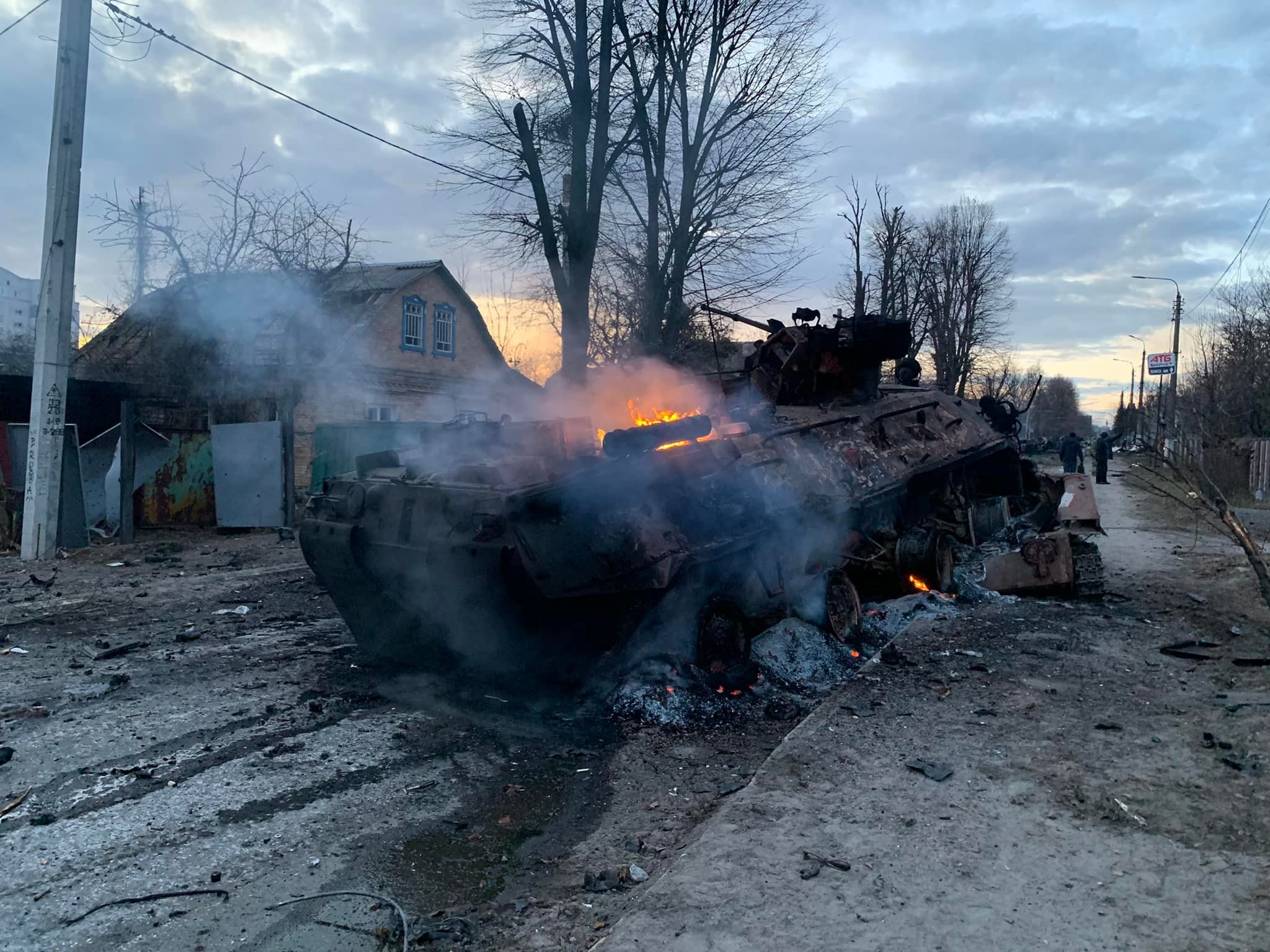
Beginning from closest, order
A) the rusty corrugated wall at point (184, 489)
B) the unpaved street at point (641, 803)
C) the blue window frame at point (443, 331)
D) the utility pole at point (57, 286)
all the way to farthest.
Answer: the unpaved street at point (641, 803)
the utility pole at point (57, 286)
the rusty corrugated wall at point (184, 489)
the blue window frame at point (443, 331)

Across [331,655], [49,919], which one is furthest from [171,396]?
[49,919]

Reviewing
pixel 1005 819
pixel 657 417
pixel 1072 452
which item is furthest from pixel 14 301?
pixel 1005 819

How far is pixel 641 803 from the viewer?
16.8 ft

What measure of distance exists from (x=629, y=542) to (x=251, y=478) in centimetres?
1169

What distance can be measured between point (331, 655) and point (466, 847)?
3.97 meters

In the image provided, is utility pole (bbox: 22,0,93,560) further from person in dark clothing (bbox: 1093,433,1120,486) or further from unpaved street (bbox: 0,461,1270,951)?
person in dark clothing (bbox: 1093,433,1120,486)

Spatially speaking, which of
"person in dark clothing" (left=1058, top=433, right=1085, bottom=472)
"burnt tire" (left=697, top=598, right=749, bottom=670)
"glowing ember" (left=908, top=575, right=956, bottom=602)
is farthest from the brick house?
"person in dark clothing" (left=1058, top=433, right=1085, bottom=472)

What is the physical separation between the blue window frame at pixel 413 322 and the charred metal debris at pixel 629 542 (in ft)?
51.1

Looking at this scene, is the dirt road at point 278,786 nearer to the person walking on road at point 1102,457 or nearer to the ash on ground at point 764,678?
the ash on ground at point 764,678

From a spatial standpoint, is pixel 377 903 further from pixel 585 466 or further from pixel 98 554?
pixel 98 554

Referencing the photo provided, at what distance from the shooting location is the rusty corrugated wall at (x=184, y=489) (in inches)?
616

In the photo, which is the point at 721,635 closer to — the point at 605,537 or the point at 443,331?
the point at 605,537

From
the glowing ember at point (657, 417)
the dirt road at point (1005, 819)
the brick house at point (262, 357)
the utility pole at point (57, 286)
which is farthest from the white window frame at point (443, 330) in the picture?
the dirt road at point (1005, 819)

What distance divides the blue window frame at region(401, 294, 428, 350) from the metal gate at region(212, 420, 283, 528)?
313 inches
